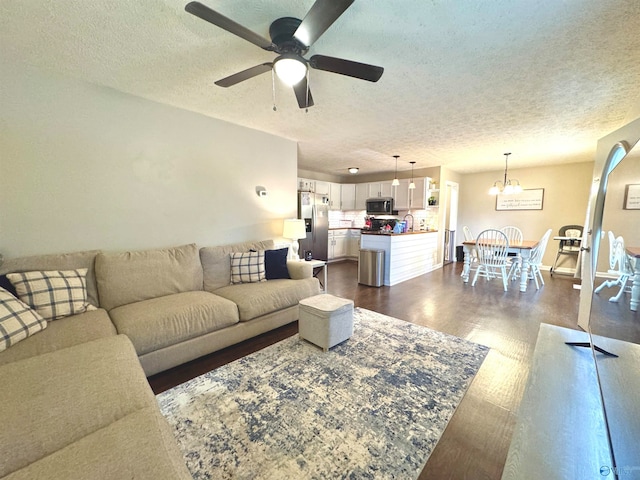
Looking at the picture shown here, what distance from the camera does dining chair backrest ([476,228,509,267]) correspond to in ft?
14.5

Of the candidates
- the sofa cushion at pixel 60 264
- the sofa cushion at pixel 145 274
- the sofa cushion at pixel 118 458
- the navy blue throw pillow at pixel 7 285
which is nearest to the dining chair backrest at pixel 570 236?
the sofa cushion at pixel 145 274

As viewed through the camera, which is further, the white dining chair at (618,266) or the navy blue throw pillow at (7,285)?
the white dining chair at (618,266)

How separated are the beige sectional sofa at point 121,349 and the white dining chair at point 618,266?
2682mm

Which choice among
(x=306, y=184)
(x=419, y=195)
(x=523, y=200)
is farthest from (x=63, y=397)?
(x=523, y=200)

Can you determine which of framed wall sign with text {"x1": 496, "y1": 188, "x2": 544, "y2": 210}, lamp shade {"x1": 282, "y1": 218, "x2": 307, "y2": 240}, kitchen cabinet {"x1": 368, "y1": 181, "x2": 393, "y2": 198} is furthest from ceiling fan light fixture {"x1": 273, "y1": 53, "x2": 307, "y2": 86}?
framed wall sign with text {"x1": 496, "y1": 188, "x2": 544, "y2": 210}

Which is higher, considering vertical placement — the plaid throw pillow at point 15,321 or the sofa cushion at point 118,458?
the plaid throw pillow at point 15,321

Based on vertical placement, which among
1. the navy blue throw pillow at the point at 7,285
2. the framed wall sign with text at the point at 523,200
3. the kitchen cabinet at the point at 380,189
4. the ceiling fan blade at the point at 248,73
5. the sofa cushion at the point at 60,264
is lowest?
the navy blue throw pillow at the point at 7,285

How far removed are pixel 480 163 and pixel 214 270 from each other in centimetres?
568

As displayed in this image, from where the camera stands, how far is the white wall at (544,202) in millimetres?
5508

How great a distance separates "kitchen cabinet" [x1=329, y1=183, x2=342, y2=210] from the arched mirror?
207 inches

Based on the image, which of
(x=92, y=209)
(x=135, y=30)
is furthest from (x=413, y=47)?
(x=92, y=209)

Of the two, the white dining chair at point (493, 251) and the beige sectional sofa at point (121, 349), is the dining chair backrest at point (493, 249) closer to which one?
the white dining chair at point (493, 251)

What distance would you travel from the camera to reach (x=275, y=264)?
313 centimetres

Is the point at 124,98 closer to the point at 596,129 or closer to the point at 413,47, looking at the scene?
the point at 413,47
